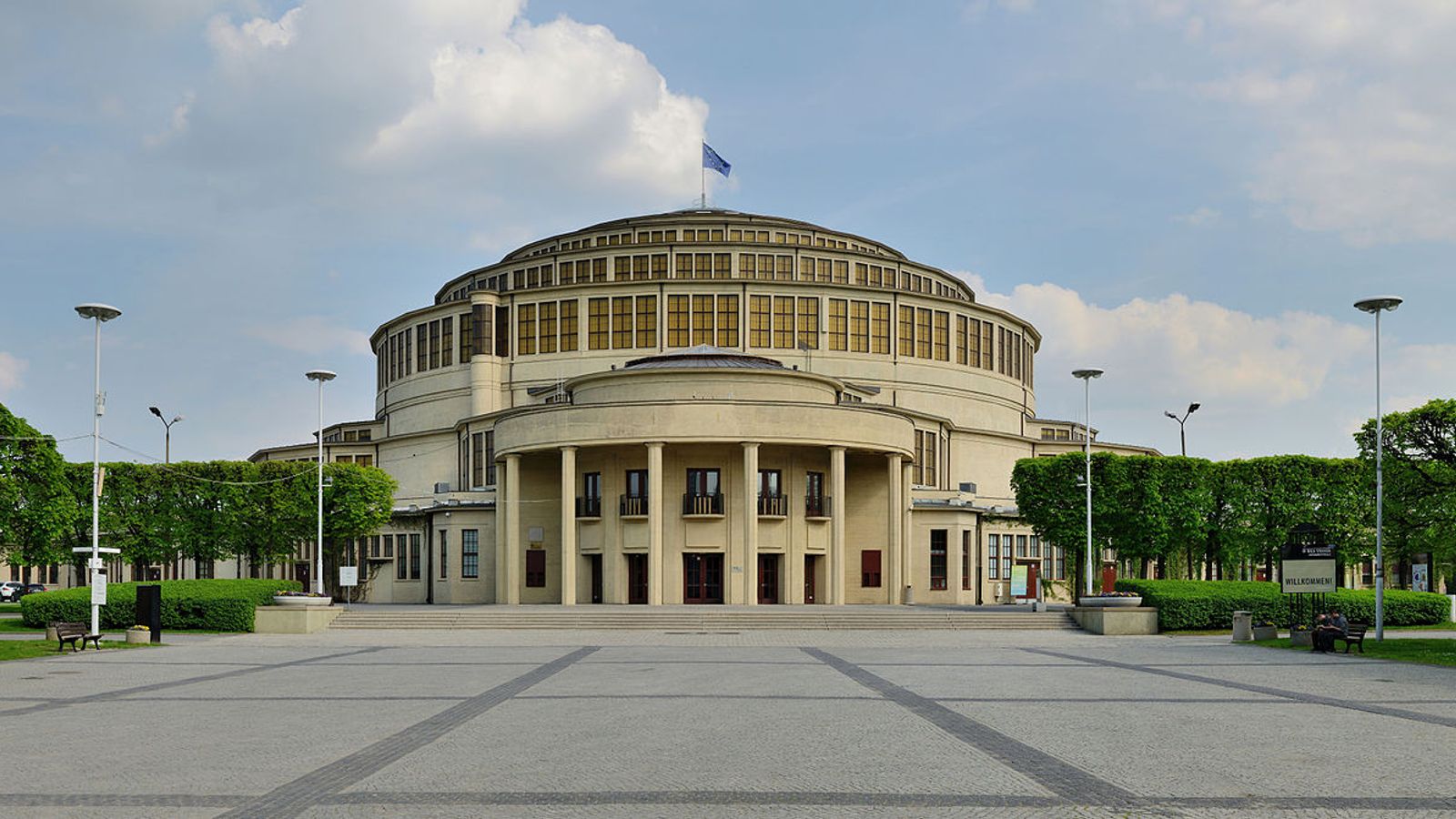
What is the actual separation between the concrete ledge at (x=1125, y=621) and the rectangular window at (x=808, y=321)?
30.1m

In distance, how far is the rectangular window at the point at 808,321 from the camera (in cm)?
7050

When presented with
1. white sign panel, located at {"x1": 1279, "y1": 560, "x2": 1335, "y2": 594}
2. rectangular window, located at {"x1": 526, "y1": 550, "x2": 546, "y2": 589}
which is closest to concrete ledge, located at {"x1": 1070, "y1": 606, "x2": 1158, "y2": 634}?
white sign panel, located at {"x1": 1279, "y1": 560, "x2": 1335, "y2": 594}

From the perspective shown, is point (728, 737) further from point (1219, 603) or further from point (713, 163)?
point (713, 163)

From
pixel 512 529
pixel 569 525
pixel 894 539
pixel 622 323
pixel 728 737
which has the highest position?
pixel 622 323

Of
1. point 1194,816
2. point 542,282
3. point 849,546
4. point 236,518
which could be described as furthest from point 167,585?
point 1194,816

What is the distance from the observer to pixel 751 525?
52625mm

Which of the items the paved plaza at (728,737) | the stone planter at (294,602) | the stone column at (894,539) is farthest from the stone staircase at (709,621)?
the paved plaza at (728,737)

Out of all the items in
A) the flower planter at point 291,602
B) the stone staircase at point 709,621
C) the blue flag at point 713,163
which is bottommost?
the stone staircase at point 709,621

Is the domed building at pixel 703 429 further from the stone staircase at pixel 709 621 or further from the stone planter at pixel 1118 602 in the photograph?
the stone planter at pixel 1118 602

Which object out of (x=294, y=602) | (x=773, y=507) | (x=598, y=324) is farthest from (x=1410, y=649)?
(x=598, y=324)

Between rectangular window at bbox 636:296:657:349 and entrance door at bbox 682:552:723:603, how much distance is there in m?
17.5

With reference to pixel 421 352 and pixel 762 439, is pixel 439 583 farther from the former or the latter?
pixel 762 439

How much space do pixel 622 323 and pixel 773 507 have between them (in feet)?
62.8

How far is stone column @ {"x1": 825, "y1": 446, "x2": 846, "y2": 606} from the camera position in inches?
2124
